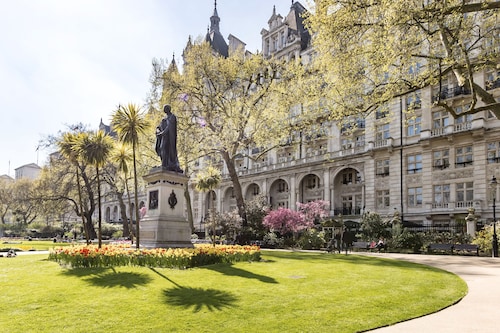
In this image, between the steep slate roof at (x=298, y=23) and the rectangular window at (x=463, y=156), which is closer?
the rectangular window at (x=463, y=156)

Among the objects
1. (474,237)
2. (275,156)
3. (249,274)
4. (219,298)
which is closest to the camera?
(219,298)

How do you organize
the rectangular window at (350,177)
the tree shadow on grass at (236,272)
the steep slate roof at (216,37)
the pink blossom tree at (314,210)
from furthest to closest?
the steep slate roof at (216,37)
the rectangular window at (350,177)
the pink blossom tree at (314,210)
the tree shadow on grass at (236,272)

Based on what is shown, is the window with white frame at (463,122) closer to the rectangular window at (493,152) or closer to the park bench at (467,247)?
the rectangular window at (493,152)

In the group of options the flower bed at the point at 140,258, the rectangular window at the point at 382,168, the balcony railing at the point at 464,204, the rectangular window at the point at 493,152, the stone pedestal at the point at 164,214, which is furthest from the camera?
the rectangular window at the point at 382,168

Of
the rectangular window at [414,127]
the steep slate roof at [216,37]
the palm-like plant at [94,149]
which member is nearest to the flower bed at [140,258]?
the palm-like plant at [94,149]

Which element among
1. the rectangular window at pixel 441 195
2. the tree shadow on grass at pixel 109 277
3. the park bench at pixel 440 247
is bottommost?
the park bench at pixel 440 247

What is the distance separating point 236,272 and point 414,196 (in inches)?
1164

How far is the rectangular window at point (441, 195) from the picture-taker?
3387cm

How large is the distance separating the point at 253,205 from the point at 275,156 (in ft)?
60.9

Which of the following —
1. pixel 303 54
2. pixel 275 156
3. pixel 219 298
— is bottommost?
pixel 219 298

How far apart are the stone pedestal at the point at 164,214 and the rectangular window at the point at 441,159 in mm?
26958

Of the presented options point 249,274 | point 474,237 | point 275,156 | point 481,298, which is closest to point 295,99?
point 474,237

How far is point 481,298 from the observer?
28.9 feet

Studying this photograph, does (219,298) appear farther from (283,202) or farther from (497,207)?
(283,202)
